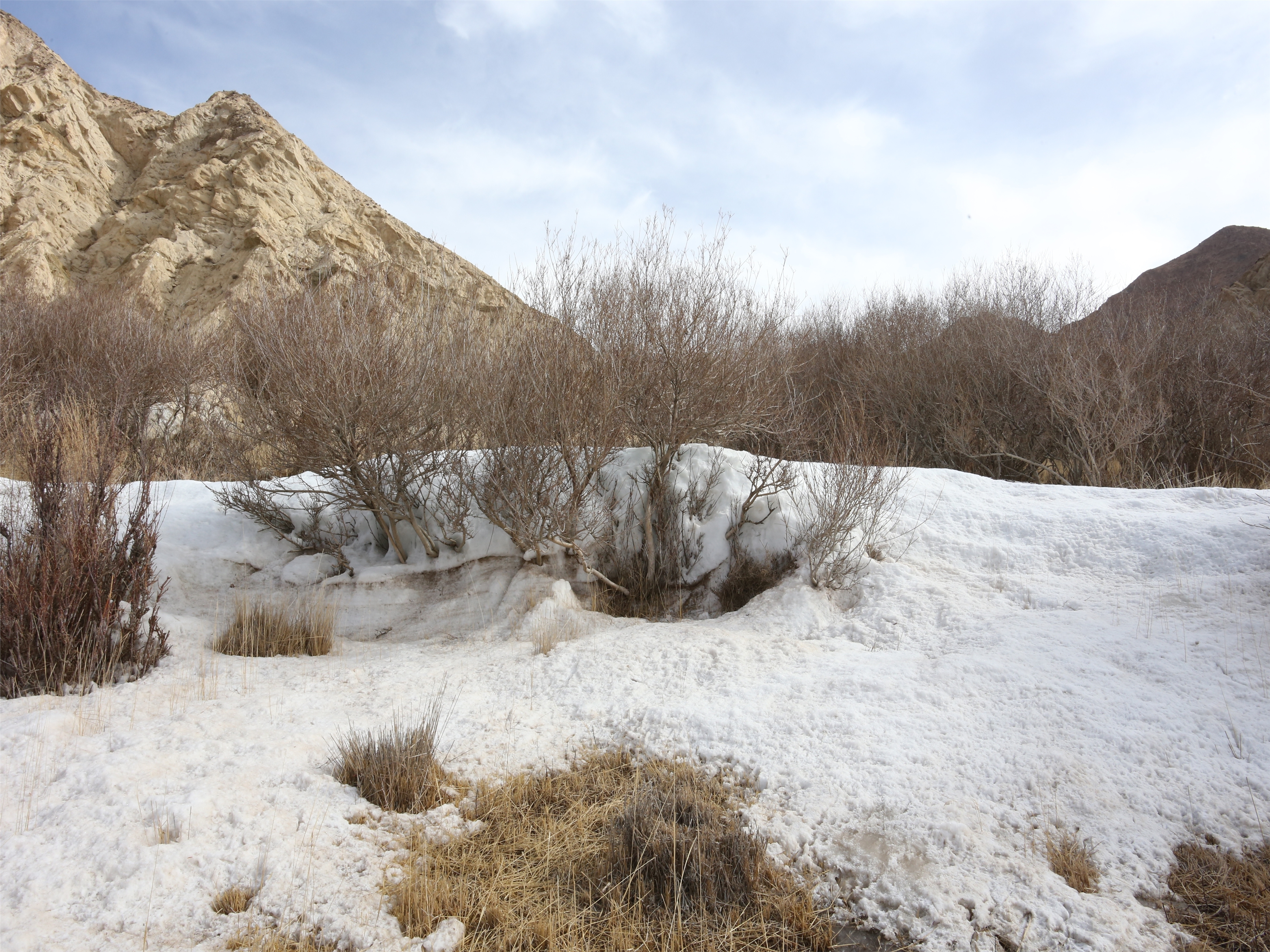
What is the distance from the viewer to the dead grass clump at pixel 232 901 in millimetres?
2271

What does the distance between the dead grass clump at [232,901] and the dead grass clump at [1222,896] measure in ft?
11.0

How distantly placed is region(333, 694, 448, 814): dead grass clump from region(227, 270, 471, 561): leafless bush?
2.96m

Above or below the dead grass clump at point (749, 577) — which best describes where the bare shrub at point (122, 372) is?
above

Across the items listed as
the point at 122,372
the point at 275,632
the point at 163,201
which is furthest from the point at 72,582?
the point at 163,201

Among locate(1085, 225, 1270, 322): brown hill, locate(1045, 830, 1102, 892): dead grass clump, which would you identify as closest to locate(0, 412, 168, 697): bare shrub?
locate(1045, 830, 1102, 892): dead grass clump

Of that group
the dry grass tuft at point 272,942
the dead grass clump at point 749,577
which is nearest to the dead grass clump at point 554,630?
the dead grass clump at point 749,577

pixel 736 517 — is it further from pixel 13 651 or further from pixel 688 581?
pixel 13 651

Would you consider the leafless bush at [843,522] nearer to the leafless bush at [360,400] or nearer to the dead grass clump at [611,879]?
the dead grass clump at [611,879]

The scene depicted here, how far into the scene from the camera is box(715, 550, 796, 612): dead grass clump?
6211 mm

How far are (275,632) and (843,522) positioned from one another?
4844 mm

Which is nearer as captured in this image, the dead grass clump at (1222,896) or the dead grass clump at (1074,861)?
the dead grass clump at (1222,896)

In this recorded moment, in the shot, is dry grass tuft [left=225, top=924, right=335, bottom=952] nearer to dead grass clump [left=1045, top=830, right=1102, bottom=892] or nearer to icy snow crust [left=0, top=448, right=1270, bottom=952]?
icy snow crust [left=0, top=448, right=1270, bottom=952]

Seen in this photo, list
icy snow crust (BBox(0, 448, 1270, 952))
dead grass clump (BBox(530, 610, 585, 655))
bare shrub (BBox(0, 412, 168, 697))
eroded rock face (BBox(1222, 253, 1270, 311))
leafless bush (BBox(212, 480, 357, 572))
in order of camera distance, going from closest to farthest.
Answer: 1. icy snow crust (BBox(0, 448, 1270, 952))
2. bare shrub (BBox(0, 412, 168, 697))
3. dead grass clump (BBox(530, 610, 585, 655))
4. leafless bush (BBox(212, 480, 357, 572))
5. eroded rock face (BBox(1222, 253, 1270, 311))

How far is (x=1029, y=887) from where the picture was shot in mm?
2439
